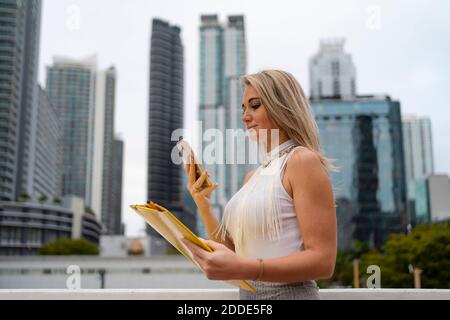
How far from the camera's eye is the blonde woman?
0.67 metres

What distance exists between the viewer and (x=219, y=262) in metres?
0.64

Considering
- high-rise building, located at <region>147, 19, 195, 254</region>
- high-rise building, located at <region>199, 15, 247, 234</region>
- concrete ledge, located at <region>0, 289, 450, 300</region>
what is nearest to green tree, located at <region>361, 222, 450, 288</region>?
concrete ledge, located at <region>0, 289, 450, 300</region>

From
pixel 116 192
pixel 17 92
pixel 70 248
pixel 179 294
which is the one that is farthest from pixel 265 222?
pixel 116 192

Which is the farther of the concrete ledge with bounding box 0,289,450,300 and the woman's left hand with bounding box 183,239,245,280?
the concrete ledge with bounding box 0,289,450,300

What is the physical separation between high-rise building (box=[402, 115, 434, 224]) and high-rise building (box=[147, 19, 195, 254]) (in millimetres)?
21501

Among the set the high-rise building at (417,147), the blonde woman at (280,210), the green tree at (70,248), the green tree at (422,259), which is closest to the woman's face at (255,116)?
the blonde woman at (280,210)

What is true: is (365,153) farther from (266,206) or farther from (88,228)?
(266,206)

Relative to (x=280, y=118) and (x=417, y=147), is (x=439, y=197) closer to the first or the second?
(x=417, y=147)

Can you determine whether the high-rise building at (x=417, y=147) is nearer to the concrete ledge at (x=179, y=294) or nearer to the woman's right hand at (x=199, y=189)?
the concrete ledge at (x=179, y=294)

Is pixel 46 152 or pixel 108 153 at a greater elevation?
pixel 108 153

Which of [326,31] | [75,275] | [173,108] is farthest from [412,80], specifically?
[75,275]

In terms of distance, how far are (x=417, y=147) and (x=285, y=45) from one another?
19.0 m

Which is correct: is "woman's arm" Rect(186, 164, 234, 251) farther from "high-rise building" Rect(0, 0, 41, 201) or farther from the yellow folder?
"high-rise building" Rect(0, 0, 41, 201)

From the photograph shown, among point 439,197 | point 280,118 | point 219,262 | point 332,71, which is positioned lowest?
point 219,262
